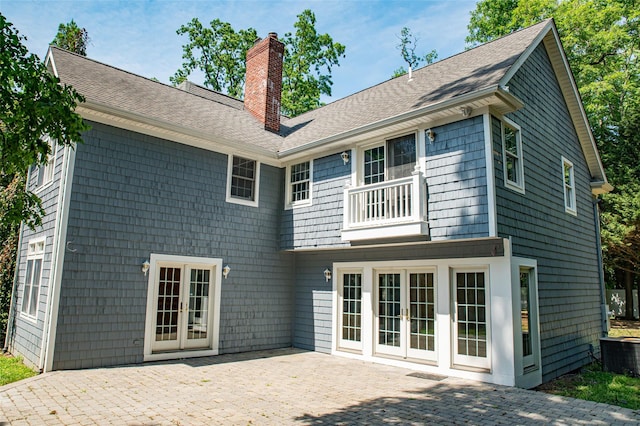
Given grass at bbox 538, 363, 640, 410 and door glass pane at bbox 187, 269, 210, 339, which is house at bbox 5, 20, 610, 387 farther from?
grass at bbox 538, 363, 640, 410

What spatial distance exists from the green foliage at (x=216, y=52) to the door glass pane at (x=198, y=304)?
65.6 feet

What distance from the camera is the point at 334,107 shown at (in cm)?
1345

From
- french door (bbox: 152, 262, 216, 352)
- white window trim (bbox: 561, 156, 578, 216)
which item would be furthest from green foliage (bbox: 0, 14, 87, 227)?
white window trim (bbox: 561, 156, 578, 216)

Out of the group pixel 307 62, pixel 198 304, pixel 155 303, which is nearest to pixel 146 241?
pixel 155 303

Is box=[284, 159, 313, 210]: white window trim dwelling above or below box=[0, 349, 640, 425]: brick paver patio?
above

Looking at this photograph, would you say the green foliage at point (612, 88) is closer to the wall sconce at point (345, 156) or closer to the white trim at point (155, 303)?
the wall sconce at point (345, 156)

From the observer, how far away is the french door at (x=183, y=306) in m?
9.15

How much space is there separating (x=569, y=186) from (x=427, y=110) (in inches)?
215

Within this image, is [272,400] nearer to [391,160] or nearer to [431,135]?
[391,160]

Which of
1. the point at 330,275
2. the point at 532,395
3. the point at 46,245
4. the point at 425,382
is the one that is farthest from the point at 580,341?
the point at 46,245

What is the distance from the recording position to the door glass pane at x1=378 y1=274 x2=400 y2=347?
922 centimetres

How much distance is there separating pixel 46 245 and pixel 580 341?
12037 millimetres

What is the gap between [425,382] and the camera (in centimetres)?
755

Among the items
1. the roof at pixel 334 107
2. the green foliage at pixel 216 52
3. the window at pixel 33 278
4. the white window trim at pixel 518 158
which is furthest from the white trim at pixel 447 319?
the green foliage at pixel 216 52
